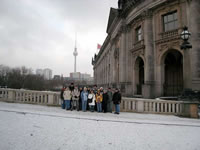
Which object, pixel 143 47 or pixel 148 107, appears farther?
pixel 143 47


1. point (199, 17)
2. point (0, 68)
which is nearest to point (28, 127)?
point (199, 17)

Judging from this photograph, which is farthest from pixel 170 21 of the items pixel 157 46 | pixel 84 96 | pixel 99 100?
pixel 84 96

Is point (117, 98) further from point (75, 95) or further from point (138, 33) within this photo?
point (138, 33)

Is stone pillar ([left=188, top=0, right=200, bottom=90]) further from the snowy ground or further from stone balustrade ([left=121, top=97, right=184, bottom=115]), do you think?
the snowy ground

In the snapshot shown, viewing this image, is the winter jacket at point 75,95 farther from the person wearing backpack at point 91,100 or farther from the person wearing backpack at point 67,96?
the person wearing backpack at point 91,100

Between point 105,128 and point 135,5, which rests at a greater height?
point 135,5

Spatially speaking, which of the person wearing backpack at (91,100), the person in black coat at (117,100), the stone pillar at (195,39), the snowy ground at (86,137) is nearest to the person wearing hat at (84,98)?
the person wearing backpack at (91,100)

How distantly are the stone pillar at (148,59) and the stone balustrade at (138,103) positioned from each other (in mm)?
5305

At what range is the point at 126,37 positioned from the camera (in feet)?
63.3

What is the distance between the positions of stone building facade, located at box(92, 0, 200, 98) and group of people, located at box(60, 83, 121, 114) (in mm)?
6822

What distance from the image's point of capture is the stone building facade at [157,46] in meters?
11.8

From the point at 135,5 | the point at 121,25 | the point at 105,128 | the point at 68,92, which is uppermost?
the point at 135,5

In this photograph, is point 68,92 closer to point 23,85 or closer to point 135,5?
point 135,5

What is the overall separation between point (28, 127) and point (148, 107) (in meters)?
7.77
